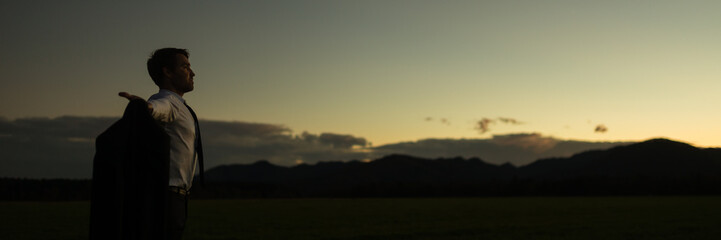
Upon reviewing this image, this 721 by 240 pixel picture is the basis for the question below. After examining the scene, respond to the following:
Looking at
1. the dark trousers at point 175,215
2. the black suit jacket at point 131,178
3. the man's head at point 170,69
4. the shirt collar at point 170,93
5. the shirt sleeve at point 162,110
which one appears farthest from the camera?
the man's head at point 170,69

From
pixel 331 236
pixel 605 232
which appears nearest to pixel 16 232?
pixel 331 236

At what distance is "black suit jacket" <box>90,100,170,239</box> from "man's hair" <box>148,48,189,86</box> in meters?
0.65

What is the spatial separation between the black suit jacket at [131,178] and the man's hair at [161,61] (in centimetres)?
65

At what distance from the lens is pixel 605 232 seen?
1065 inches

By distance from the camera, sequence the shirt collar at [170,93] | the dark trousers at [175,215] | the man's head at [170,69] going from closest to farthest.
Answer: the dark trousers at [175,215], the shirt collar at [170,93], the man's head at [170,69]

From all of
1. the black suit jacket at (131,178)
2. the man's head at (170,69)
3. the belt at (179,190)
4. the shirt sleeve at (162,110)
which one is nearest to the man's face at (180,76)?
the man's head at (170,69)

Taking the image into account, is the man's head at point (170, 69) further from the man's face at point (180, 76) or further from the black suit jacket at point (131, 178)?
the black suit jacket at point (131, 178)

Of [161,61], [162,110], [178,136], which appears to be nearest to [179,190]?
[178,136]

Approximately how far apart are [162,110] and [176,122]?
23 cm

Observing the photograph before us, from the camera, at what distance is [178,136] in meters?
4.16

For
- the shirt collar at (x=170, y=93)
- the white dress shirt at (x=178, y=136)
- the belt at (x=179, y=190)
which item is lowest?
the belt at (x=179, y=190)

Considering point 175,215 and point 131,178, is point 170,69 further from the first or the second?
point 175,215

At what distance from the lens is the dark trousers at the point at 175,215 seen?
13.2ft

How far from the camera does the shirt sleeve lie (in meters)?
3.88
